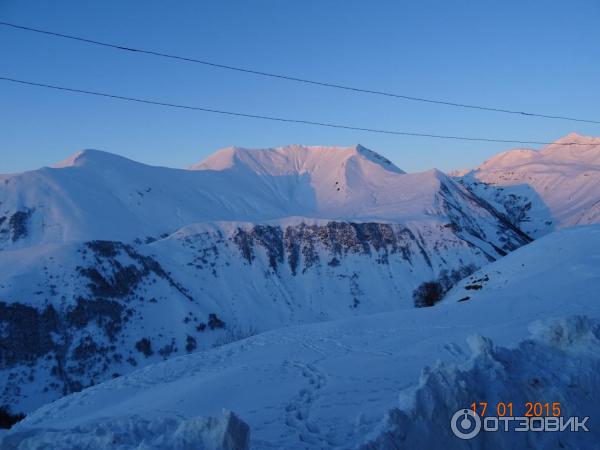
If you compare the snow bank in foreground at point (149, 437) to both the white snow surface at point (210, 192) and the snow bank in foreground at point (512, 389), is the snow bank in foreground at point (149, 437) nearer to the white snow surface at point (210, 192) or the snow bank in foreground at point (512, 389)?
the snow bank in foreground at point (512, 389)

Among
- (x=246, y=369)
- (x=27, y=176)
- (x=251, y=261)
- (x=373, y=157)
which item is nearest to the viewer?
(x=246, y=369)

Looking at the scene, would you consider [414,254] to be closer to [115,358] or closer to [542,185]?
[115,358]

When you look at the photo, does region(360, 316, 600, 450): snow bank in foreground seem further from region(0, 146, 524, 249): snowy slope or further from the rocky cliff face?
region(0, 146, 524, 249): snowy slope

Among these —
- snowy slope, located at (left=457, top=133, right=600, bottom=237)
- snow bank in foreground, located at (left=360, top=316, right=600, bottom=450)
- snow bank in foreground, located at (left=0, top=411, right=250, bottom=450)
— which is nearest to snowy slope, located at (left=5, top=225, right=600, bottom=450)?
snow bank in foreground, located at (left=360, top=316, right=600, bottom=450)

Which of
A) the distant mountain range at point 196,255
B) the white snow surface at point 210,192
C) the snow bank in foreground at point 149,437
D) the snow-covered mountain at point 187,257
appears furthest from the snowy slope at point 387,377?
the white snow surface at point 210,192

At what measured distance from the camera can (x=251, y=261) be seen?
60.1m

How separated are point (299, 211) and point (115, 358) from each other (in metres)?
66.3

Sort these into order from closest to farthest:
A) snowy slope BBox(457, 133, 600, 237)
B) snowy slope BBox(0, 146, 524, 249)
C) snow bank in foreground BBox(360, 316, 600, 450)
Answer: snow bank in foreground BBox(360, 316, 600, 450) → snowy slope BBox(0, 146, 524, 249) → snowy slope BBox(457, 133, 600, 237)

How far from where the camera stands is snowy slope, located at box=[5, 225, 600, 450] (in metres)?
6.73

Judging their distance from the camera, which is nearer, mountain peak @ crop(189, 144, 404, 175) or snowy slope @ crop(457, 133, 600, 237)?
mountain peak @ crop(189, 144, 404, 175)

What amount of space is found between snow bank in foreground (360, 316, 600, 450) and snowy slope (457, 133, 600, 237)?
12285 centimetres

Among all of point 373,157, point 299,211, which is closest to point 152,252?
point 299,211

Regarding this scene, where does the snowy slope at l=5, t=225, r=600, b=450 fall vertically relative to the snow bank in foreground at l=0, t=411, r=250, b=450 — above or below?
below

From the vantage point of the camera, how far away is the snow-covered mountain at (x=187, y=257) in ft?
126
